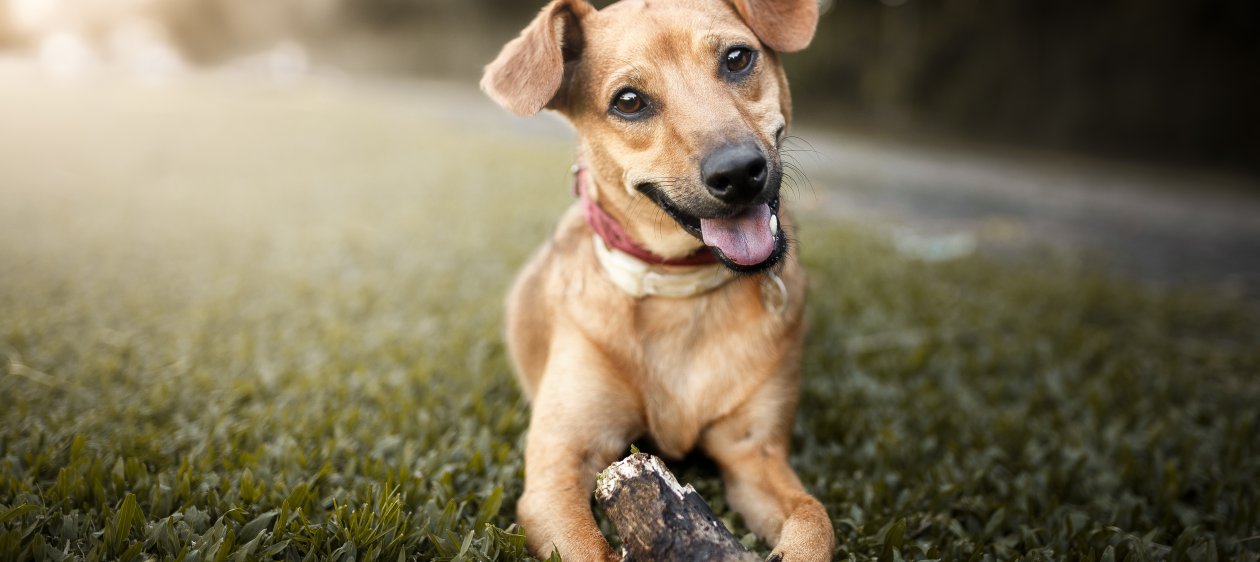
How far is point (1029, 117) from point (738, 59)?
696 inches

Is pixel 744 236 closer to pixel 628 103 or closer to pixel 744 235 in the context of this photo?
pixel 744 235

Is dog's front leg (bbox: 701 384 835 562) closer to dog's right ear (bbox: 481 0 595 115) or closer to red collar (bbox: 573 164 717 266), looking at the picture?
red collar (bbox: 573 164 717 266)

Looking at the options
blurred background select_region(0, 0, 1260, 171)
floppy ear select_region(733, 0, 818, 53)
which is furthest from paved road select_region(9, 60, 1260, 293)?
floppy ear select_region(733, 0, 818, 53)

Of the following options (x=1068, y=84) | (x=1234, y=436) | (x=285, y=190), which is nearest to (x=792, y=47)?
(x=1234, y=436)

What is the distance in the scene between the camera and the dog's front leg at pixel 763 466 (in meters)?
2.67

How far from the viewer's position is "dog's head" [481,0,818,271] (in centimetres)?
258

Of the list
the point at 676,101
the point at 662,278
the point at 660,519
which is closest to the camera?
the point at 660,519

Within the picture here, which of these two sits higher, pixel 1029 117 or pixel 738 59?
pixel 738 59

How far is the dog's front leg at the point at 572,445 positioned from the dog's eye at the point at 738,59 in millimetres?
1218

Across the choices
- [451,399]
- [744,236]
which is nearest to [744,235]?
[744,236]

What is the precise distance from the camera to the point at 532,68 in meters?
2.91

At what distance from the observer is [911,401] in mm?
4191

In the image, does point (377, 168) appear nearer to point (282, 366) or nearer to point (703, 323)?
Result: point (282, 366)

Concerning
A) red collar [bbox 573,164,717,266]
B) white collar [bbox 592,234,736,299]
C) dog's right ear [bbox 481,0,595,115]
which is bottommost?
white collar [bbox 592,234,736,299]
